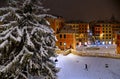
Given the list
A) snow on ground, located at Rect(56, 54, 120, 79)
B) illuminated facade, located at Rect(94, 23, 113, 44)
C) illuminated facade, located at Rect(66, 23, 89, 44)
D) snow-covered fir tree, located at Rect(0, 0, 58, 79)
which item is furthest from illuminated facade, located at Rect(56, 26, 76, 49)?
Answer: snow-covered fir tree, located at Rect(0, 0, 58, 79)

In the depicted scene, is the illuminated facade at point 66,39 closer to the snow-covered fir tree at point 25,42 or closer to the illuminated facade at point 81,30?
the illuminated facade at point 81,30

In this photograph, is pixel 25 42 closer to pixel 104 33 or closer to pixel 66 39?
pixel 66 39

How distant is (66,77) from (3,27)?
13.0 metres

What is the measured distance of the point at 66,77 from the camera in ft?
60.8

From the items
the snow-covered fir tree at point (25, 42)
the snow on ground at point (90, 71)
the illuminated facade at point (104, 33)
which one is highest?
the snow-covered fir tree at point (25, 42)

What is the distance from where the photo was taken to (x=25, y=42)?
19.1 feet

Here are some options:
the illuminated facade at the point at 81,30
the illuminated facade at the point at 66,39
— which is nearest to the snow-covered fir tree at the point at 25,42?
the illuminated facade at the point at 66,39

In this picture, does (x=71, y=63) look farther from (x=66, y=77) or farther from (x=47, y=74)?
(x=47, y=74)

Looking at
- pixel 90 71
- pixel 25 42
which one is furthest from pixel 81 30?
pixel 25 42

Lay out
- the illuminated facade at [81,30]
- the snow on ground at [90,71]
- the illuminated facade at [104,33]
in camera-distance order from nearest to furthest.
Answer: the snow on ground at [90,71]
the illuminated facade at [81,30]
the illuminated facade at [104,33]

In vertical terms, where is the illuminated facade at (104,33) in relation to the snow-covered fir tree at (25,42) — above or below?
below

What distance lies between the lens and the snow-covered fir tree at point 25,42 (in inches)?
227

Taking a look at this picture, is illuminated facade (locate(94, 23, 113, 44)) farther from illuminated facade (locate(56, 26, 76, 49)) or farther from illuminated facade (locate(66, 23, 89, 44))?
illuminated facade (locate(56, 26, 76, 49))

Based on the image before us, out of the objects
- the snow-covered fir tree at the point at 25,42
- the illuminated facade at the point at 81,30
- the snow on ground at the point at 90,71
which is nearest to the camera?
the snow-covered fir tree at the point at 25,42
